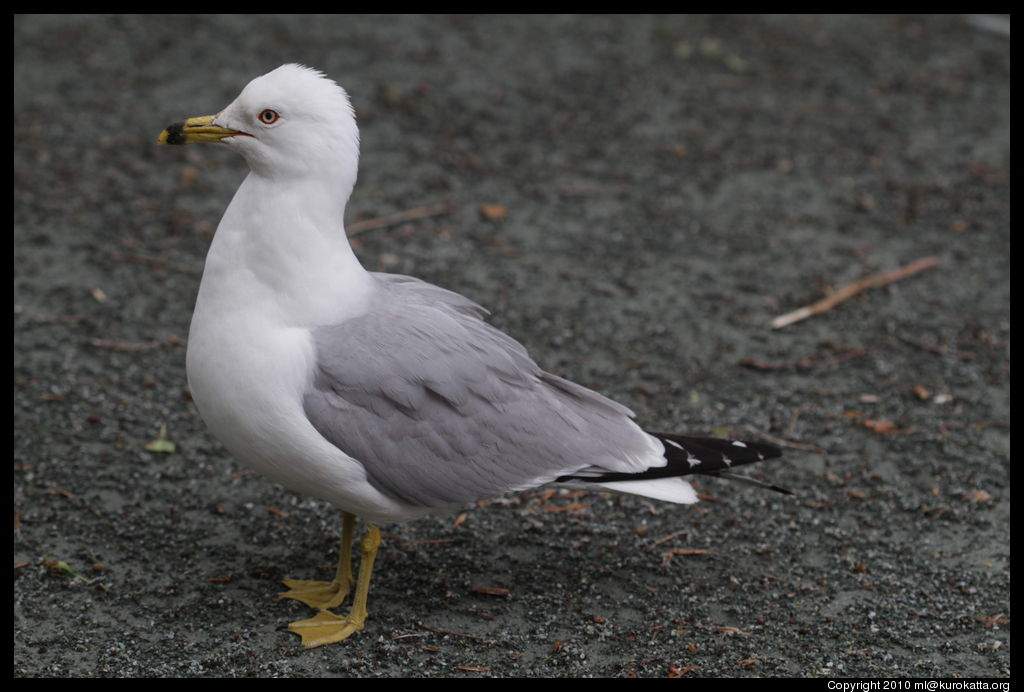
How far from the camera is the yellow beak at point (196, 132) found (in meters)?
4.14

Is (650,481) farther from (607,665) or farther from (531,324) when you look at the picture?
(531,324)

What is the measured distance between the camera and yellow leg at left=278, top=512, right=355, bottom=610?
4.52 metres

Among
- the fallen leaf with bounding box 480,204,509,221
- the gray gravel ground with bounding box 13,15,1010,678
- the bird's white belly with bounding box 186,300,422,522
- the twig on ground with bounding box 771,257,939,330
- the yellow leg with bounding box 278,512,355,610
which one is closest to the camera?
the bird's white belly with bounding box 186,300,422,522

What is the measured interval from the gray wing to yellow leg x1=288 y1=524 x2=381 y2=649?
32 centimetres

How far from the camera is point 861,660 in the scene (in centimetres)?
427

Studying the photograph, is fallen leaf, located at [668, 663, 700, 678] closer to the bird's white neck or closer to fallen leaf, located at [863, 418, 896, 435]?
the bird's white neck

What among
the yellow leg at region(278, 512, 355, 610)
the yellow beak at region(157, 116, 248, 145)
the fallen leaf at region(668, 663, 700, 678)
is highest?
the yellow beak at region(157, 116, 248, 145)

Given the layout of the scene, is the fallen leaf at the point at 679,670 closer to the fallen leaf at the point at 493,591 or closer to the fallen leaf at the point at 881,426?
the fallen leaf at the point at 493,591

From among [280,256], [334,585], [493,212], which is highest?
[280,256]

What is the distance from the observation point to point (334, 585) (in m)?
4.59

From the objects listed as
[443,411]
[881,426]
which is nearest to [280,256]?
[443,411]

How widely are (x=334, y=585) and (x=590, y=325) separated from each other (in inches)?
96.7

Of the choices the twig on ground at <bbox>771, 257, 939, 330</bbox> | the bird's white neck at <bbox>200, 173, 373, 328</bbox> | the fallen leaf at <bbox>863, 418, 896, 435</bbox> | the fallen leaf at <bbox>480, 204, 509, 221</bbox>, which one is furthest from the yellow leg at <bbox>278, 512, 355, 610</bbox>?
the fallen leaf at <bbox>480, 204, 509, 221</bbox>

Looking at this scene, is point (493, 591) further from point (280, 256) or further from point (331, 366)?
point (280, 256)
